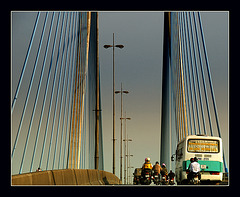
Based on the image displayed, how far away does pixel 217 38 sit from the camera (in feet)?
76.8

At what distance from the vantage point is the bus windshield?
27.7 meters

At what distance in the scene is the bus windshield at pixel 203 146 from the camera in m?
27.7

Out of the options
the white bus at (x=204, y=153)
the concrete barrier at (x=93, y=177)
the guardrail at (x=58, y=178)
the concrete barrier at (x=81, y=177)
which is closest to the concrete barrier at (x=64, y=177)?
the guardrail at (x=58, y=178)

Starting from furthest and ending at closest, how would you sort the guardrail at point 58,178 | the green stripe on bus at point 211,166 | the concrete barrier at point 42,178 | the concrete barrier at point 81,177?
1. the green stripe on bus at point 211,166
2. the concrete barrier at point 81,177
3. the concrete barrier at point 42,178
4. the guardrail at point 58,178

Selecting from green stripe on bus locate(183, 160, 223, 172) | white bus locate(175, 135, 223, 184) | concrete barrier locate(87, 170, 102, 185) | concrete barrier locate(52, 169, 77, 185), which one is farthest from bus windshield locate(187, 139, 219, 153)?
concrete barrier locate(52, 169, 77, 185)

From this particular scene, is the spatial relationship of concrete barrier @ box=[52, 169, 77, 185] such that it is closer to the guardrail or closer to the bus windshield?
the guardrail

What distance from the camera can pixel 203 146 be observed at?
28141 millimetres

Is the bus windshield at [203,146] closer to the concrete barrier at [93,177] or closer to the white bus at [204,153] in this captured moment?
the white bus at [204,153]
